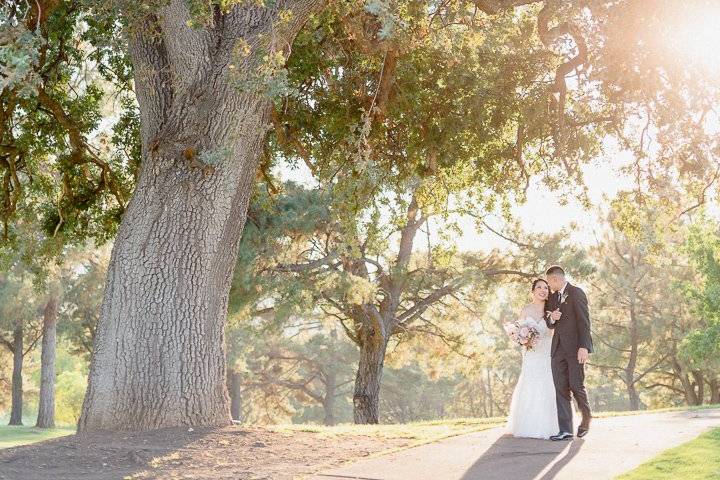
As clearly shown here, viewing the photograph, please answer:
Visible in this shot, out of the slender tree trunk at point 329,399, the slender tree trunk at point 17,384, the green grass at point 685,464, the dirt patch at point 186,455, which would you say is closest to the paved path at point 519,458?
the green grass at point 685,464

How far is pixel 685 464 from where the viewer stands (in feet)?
22.4

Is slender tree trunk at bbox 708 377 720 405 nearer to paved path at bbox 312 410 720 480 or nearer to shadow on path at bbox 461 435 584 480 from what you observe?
paved path at bbox 312 410 720 480

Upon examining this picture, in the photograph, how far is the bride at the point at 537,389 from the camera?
8898mm

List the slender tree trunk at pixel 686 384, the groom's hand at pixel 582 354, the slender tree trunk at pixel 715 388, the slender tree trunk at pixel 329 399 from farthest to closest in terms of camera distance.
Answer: the slender tree trunk at pixel 329 399 → the slender tree trunk at pixel 686 384 → the slender tree trunk at pixel 715 388 → the groom's hand at pixel 582 354

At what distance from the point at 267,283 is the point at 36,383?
3850 cm

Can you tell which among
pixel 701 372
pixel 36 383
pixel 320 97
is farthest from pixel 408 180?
pixel 36 383

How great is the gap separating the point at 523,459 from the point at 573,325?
1833mm

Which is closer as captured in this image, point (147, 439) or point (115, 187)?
point (147, 439)

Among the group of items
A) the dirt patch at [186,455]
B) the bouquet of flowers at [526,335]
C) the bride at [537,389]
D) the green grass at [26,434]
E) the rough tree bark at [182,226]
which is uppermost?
the rough tree bark at [182,226]

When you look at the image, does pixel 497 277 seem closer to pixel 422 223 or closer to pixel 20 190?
pixel 422 223

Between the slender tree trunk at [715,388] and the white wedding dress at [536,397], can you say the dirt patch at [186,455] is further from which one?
the slender tree trunk at [715,388]

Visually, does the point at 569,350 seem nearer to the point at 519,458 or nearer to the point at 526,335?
the point at 526,335

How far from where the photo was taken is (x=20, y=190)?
14.7 metres

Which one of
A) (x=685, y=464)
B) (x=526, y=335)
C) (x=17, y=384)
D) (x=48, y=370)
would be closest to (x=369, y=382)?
(x=526, y=335)
